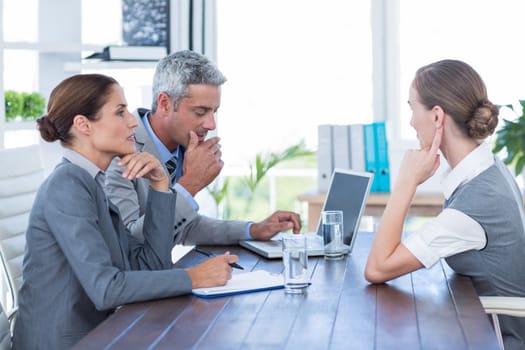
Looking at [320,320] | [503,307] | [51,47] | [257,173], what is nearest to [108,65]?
[51,47]

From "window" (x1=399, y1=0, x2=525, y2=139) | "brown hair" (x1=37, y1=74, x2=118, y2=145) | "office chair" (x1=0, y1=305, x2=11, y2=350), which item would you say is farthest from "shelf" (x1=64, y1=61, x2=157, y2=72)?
"office chair" (x1=0, y1=305, x2=11, y2=350)

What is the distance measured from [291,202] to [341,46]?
4.19 feet

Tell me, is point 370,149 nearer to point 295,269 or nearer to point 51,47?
point 51,47

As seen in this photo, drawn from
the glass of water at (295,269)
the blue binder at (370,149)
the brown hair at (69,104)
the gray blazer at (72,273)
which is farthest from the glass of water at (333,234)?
the blue binder at (370,149)

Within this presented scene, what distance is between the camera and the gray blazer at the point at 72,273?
189cm

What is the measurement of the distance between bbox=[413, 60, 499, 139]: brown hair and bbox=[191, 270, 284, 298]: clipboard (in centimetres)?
62

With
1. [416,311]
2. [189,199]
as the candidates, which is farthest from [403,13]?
[416,311]

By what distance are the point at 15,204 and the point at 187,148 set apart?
22.9 inches

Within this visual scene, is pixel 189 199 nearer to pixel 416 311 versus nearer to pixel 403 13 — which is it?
pixel 416 311

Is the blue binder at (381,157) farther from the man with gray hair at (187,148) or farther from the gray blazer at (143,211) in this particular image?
the gray blazer at (143,211)

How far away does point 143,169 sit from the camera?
2.30 m

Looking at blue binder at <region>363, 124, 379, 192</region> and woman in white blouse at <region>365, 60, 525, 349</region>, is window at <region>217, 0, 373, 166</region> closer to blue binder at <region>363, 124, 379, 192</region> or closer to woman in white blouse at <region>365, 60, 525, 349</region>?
blue binder at <region>363, 124, 379, 192</region>

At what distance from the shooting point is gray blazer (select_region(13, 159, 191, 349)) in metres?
1.89

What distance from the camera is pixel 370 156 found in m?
4.41
